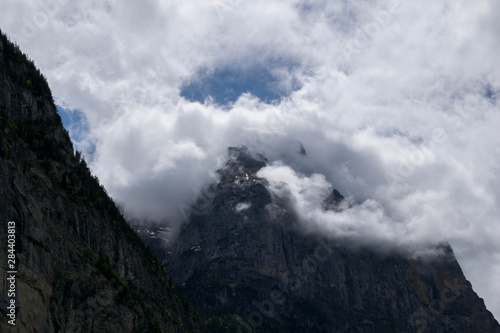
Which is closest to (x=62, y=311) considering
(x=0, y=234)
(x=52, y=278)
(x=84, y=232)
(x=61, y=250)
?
(x=52, y=278)

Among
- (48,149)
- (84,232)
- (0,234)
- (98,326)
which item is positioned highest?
(48,149)

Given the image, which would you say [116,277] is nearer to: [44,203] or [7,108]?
[44,203]

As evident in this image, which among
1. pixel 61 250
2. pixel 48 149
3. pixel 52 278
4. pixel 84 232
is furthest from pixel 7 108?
pixel 52 278

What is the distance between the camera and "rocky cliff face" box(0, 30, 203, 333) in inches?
4584

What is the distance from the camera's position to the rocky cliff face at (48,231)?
382 ft

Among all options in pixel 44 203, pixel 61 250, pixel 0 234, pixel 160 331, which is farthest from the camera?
pixel 160 331

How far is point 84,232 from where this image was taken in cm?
18088

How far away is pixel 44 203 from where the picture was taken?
518 feet

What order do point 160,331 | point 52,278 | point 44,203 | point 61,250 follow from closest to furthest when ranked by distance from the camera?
point 52,278
point 61,250
point 44,203
point 160,331

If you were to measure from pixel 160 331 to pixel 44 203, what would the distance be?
58594mm

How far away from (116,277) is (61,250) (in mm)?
30916

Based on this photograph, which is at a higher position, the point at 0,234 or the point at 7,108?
the point at 7,108

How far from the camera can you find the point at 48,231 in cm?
14050

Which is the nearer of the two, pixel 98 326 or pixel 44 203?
pixel 98 326
